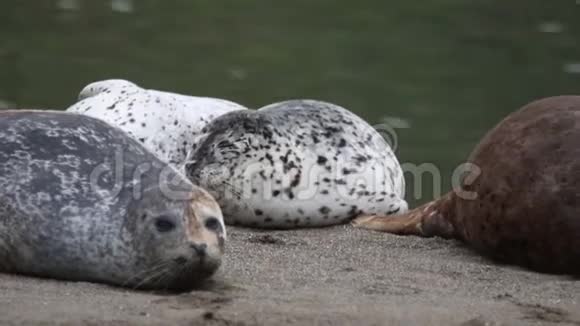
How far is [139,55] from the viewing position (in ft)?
44.2

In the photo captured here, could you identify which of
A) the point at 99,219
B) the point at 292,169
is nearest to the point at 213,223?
the point at 99,219

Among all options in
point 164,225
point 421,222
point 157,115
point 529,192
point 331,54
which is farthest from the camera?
point 331,54

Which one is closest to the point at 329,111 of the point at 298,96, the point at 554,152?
the point at 554,152

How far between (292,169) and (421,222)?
2.19 ft

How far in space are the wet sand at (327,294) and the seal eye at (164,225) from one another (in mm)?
238

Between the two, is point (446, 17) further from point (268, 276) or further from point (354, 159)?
point (268, 276)

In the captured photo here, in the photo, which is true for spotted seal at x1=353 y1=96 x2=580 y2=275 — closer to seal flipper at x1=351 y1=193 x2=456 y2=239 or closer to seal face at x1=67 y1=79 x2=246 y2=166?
seal flipper at x1=351 y1=193 x2=456 y2=239

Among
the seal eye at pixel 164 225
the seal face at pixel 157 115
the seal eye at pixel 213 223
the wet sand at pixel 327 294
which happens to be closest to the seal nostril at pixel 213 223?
the seal eye at pixel 213 223

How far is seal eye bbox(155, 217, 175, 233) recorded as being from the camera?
17.4 ft

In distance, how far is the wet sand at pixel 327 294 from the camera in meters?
4.87

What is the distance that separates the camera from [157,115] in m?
7.66

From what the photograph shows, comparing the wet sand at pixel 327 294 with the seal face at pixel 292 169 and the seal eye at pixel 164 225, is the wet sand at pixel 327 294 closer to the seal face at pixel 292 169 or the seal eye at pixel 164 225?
the seal eye at pixel 164 225

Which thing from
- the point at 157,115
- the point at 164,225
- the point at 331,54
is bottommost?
the point at 164,225

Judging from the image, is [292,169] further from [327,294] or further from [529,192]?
[327,294]
